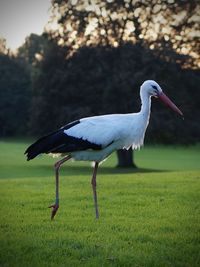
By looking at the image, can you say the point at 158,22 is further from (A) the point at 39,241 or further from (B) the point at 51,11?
(A) the point at 39,241

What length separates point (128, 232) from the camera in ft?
22.0

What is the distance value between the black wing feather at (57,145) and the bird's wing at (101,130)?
65mm

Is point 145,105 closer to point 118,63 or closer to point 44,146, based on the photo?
point 44,146

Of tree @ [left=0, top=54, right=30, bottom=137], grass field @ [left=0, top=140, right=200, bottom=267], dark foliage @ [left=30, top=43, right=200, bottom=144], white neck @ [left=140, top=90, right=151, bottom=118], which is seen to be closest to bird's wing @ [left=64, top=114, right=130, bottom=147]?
white neck @ [left=140, top=90, right=151, bottom=118]

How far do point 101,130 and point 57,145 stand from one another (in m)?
0.70

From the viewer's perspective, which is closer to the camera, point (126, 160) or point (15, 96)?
point (126, 160)

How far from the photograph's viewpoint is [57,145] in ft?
26.0

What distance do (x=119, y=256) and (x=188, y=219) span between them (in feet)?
7.79

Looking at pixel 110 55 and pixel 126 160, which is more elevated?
pixel 110 55

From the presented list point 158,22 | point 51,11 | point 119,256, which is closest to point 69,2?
point 51,11

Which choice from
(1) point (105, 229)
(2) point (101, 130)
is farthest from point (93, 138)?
Result: (1) point (105, 229)

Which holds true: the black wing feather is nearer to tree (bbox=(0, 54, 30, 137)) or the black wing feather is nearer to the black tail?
the black tail

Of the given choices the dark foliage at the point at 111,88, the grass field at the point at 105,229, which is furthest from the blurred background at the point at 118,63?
the grass field at the point at 105,229

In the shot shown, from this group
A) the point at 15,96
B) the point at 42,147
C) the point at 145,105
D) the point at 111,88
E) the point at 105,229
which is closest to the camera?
the point at 105,229
